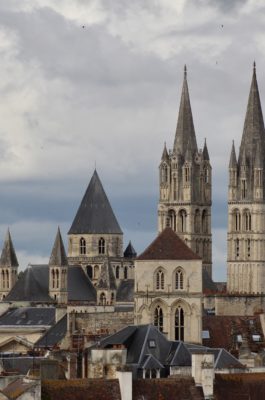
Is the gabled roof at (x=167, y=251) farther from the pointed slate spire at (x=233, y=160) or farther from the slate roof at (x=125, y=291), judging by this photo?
the pointed slate spire at (x=233, y=160)

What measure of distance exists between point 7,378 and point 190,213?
103 metres

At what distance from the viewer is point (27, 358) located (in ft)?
352

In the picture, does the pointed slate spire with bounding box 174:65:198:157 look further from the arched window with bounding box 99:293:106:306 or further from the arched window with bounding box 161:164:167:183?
the arched window with bounding box 99:293:106:306

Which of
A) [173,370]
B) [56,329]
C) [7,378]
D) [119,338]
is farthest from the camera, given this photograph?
[56,329]

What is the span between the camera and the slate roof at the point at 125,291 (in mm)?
169500

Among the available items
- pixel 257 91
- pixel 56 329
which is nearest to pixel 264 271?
pixel 257 91

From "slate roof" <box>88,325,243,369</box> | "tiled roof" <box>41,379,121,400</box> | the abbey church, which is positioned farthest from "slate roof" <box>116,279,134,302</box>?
"tiled roof" <box>41,379,121,400</box>

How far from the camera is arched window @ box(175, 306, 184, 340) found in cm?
11594

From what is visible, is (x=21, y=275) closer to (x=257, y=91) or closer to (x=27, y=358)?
(x=257, y=91)

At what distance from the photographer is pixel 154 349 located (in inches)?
3962

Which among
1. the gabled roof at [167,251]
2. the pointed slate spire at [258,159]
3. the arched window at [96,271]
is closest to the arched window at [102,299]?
the arched window at [96,271]

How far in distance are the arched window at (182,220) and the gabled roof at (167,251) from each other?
63.0m

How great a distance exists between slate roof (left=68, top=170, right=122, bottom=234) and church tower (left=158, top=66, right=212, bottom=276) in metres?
4.36

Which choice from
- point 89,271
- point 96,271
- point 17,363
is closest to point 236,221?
point 96,271
